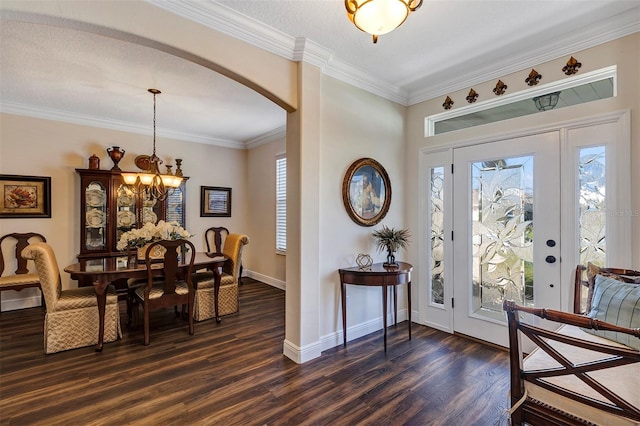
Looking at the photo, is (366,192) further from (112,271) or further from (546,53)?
(112,271)

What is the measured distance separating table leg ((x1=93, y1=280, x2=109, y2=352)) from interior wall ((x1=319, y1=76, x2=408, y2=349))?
2.19m

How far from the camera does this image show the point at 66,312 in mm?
2924

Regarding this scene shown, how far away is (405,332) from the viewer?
11.1 feet

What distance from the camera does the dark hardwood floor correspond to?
1996 mm

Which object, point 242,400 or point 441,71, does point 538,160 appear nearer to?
point 441,71

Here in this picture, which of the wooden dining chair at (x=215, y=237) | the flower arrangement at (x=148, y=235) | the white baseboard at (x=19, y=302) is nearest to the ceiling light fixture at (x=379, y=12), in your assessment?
the flower arrangement at (x=148, y=235)

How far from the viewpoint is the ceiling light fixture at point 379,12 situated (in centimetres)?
162

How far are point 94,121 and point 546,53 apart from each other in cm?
591

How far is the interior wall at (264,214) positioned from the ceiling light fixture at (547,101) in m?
3.63

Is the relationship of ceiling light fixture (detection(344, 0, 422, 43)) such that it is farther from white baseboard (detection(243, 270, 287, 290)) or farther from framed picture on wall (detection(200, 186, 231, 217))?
framed picture on wall (detection(200, 186, 231, 217))

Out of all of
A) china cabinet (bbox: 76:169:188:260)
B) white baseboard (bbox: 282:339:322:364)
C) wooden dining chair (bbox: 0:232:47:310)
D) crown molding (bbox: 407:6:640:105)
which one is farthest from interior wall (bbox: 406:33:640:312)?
wooden dining chair (bbox: 0:232:47:310)

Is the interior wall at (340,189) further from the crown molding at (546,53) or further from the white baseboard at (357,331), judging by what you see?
the crown molding at (546,53)

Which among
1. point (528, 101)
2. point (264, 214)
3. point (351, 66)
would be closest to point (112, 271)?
point (264, 214)

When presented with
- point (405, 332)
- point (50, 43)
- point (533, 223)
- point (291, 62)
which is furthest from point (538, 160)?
point (50, 43)
